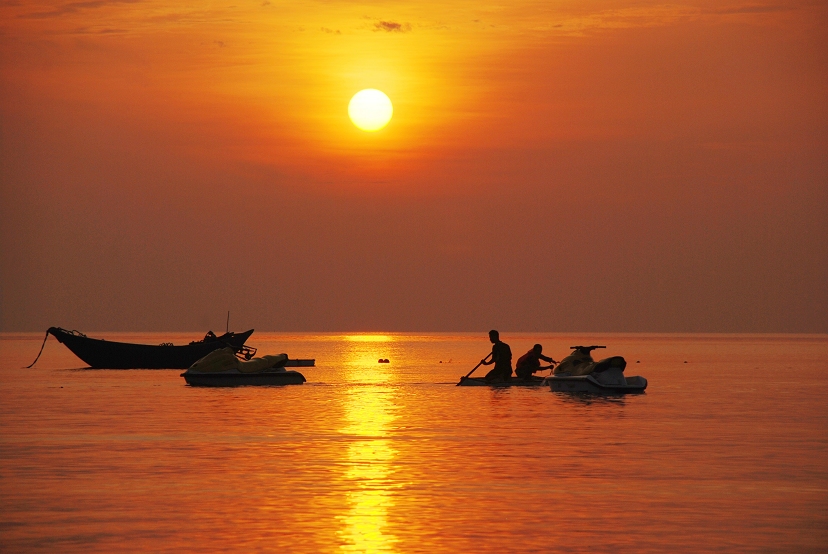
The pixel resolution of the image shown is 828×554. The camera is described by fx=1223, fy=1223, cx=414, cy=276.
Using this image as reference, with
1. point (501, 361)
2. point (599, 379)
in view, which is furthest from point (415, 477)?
point (501, 361)

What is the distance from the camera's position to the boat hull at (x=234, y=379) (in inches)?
2505

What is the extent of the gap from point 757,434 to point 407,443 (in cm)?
1130

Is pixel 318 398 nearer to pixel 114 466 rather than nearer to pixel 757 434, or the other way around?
pixel 757 434

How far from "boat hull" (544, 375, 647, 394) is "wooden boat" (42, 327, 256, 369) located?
1860 inches

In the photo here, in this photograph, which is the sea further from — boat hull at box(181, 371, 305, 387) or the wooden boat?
the wooden boat

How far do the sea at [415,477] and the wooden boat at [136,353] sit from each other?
47.3m

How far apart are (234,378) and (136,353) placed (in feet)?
130

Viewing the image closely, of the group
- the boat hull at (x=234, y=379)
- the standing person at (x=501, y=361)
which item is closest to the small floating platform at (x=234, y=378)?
the boat hull at (x=234, y=379)

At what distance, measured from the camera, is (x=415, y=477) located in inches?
1041

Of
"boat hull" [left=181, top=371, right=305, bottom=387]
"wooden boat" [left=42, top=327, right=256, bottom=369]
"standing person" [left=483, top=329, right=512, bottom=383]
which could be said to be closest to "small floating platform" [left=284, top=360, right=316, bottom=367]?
"wooden boat" [left=42, top=327, right=256, bottom=369]

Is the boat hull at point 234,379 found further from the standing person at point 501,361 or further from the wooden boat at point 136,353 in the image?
the wooden boat at point 136,353

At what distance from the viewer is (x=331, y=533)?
1948cm

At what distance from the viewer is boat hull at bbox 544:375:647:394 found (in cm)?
5434

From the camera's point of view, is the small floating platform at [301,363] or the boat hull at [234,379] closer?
the boat hull at [234,379]
